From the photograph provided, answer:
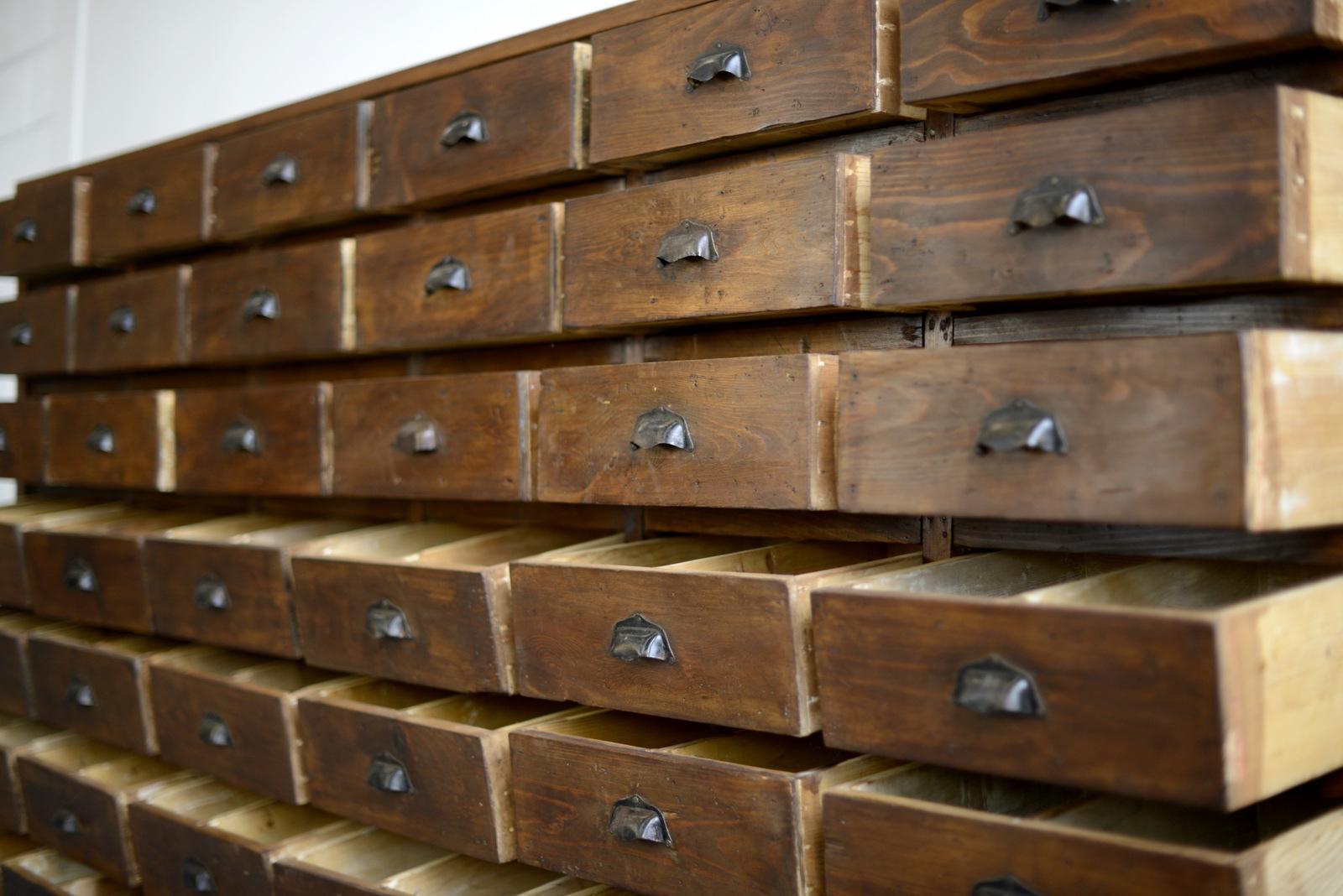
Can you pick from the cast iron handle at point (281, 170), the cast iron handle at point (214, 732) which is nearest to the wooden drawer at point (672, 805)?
the cast iron handle at point (214, 732)

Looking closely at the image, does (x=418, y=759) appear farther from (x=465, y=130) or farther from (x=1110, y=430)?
(x=1110, y=430)

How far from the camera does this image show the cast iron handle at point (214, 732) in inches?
87.7

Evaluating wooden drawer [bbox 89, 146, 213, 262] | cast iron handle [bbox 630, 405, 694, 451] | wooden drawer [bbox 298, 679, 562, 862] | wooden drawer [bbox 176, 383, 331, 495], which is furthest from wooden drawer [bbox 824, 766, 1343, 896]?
wooden drawer [bbox 89, 146, 213, 262]

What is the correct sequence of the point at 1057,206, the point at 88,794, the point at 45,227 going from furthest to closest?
the point at 45,227 < the point at 88,794 < the point at 1057,206

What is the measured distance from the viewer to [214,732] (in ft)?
7.36

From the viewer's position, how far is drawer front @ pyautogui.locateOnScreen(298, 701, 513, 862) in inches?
68.4

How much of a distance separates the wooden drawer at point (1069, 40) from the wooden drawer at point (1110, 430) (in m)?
0.28

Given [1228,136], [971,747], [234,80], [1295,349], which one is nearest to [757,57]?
[1228,136]

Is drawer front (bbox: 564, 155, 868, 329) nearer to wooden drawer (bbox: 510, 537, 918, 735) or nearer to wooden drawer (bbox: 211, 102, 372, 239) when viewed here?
wooden drawer (bbox: 510, 537, 918, 735)

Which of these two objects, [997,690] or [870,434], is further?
[870,434]

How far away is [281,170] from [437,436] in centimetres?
67

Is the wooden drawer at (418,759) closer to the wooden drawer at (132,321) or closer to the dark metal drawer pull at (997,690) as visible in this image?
the dark metal drawer pull at (997,690)

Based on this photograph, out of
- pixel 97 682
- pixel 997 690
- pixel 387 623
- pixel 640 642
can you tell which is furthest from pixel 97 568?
pixel 997 690

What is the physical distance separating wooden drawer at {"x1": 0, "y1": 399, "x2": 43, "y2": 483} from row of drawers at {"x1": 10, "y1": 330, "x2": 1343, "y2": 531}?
0.75 metres
